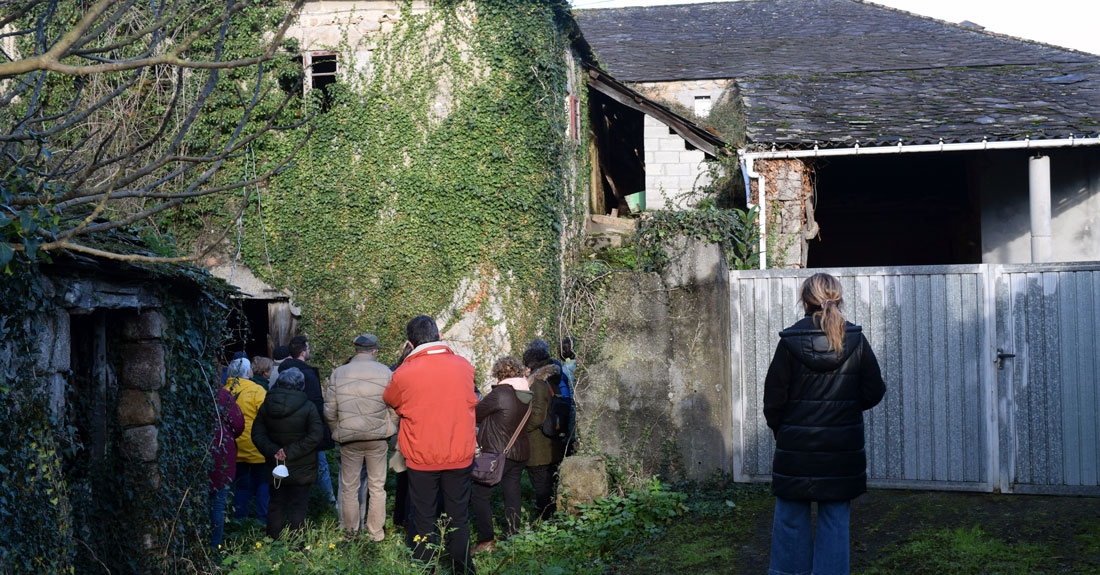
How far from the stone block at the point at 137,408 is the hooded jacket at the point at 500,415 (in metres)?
2.25

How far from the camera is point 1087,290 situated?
6.80m

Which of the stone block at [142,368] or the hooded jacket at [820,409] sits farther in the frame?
the stone block at [142,368]

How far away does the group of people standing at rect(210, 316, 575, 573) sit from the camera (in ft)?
19.2

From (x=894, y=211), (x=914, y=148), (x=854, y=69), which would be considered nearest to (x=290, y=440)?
(x=914, y=148)

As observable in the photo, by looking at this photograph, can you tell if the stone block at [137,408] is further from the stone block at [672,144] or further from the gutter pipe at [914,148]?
the stone block at [672,144]

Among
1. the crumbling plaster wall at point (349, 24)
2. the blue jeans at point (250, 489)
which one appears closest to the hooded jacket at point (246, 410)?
the blue jeans at point (250, 489)

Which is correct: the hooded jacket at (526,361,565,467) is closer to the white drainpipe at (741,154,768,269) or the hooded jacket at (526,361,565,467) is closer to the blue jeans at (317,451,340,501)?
the blue jeans at (317,451,340,501)

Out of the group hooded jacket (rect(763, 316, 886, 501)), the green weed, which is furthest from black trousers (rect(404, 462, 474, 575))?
the green weed

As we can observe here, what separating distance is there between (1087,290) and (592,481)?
12.9 feet

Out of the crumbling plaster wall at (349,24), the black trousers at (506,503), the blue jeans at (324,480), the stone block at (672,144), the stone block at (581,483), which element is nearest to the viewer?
the black trousers at (506,503)

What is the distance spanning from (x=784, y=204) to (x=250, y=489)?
24.4 feet

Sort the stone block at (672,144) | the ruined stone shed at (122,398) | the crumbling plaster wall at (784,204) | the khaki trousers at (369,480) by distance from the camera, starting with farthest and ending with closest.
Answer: the stone block at (672,144)
the crumbling plaster wall at (784,204)
the khaki trousers at (369,480)
the ruined stone shed at (122,398)

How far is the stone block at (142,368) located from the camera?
5.63 meters

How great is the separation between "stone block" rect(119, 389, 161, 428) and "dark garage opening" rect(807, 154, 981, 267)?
1196cm
